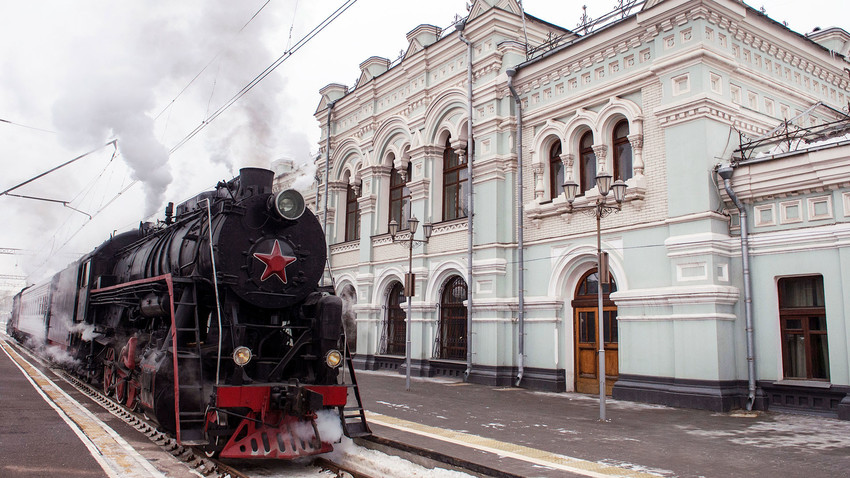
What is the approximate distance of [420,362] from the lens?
15633 millimetres

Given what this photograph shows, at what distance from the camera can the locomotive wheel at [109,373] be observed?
10273mm

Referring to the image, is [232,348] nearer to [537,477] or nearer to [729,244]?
[537,477]

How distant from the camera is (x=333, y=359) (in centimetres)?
700

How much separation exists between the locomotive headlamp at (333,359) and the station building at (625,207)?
14.9 ft

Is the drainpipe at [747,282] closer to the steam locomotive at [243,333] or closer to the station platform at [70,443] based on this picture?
the steam locomotive at [243,333]

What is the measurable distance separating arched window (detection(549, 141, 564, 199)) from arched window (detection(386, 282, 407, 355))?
5.59 metres

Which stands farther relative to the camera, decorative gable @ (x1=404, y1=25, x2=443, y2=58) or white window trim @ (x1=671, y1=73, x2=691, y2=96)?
decorative gable @ (x1=404, y1=25, x2=443, y2=58)

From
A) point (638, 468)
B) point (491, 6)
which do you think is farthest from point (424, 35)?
point (638, 468)

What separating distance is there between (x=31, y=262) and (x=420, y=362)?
30918mm

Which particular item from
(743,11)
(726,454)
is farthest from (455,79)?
(726,454)

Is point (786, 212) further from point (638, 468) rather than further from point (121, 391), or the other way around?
point (121, 391)

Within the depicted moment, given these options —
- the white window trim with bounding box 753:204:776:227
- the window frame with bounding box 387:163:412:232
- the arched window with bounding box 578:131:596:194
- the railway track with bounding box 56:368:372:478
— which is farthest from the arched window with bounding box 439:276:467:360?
the railway track with bounding box 56:368:372:478

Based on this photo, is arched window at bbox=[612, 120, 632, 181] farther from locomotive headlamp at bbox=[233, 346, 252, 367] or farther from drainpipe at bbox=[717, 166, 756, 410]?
locomotive headlamp at bbox=[233, 346, 252, 367]

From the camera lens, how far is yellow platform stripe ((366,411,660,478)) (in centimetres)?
587
